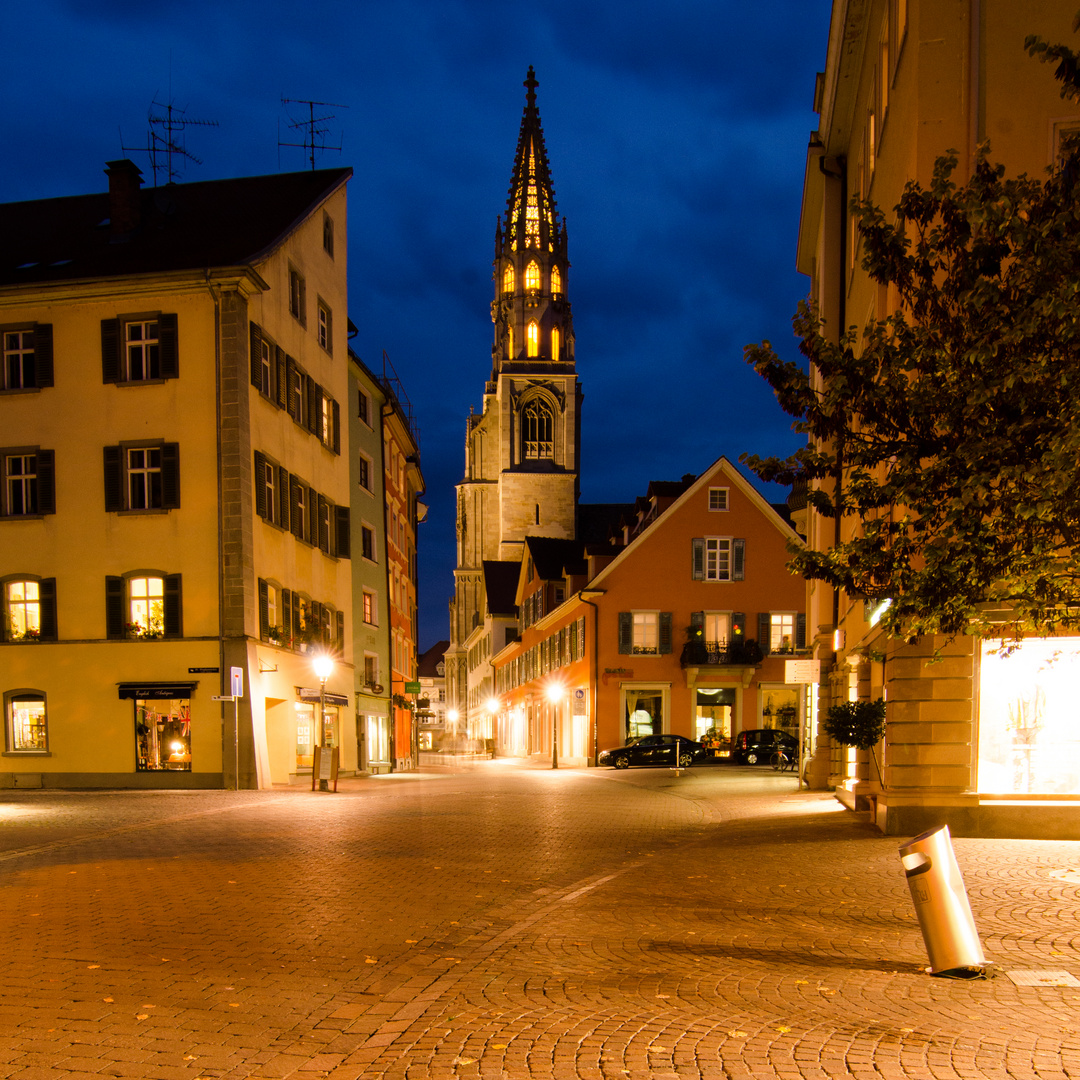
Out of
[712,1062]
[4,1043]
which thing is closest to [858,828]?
[712,1062]

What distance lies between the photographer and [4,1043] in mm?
5566

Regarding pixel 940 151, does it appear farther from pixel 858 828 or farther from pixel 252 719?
pixel 252 719

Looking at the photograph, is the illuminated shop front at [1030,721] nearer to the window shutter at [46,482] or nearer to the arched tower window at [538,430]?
the window shutter at [46,482]

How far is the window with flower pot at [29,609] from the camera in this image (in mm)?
27719

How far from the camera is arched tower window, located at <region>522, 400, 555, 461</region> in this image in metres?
102

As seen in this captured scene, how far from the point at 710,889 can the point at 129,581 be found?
20.7 m

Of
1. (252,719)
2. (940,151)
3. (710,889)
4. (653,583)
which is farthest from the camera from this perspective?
(653,583)

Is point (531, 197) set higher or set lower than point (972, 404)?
higher

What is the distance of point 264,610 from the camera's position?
1105 inches

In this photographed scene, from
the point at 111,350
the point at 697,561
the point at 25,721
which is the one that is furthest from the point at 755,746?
the point at 111,350

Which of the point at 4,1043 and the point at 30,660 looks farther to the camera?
the point at 30,660

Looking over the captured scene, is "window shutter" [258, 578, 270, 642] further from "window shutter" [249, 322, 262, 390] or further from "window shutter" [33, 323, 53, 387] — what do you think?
"window shutter" [33, 323, 53, 387]

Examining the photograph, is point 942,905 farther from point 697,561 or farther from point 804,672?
point 697,561

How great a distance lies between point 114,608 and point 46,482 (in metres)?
3.64
